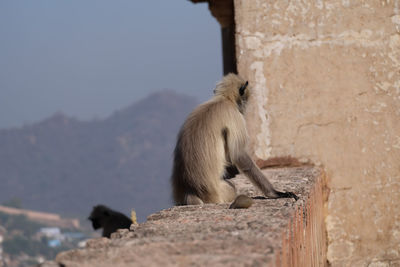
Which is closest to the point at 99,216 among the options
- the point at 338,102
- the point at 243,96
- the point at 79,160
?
the point at 243,96

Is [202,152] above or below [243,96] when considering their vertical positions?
below

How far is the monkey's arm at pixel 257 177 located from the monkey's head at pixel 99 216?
544 cm

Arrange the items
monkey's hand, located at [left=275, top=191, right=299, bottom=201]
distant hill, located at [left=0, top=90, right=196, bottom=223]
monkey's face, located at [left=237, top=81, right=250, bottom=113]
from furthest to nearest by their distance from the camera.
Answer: distant hill, located at [left=0, top=90, right=196, bottom=223] < monkey's face, located at [left=237, top=81, right=250, bottom=113] < monkey's hand, located at [left=275, top=191, right=299, bottom=201]

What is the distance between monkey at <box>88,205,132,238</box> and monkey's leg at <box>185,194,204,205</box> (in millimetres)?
4814

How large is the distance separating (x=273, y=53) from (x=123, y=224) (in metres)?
4.93

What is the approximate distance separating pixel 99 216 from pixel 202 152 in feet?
18.6

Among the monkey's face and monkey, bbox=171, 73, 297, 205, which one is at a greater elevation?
the monkey's face

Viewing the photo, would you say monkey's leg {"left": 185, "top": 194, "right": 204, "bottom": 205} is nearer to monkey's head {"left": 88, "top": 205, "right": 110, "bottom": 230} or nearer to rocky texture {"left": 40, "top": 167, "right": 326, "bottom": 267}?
rocky texture {"left": 40, "top": 167, "right": 326, "bottom": 267}

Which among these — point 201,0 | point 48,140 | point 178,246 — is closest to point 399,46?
point 201,0

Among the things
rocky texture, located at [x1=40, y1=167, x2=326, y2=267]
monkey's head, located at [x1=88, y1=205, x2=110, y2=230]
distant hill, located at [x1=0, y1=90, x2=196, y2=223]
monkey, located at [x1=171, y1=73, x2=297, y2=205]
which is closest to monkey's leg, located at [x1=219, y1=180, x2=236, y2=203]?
monkey, located at [x1=171, y1=73, x2=297, y2=205]

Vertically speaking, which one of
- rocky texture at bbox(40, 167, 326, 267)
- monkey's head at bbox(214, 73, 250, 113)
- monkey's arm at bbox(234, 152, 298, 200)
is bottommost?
monkey's arm at bbox(234, 152, 298, 200)

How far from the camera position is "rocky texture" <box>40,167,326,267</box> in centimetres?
162

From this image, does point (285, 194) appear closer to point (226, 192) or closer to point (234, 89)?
point (226, 192)

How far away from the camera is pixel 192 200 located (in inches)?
157
